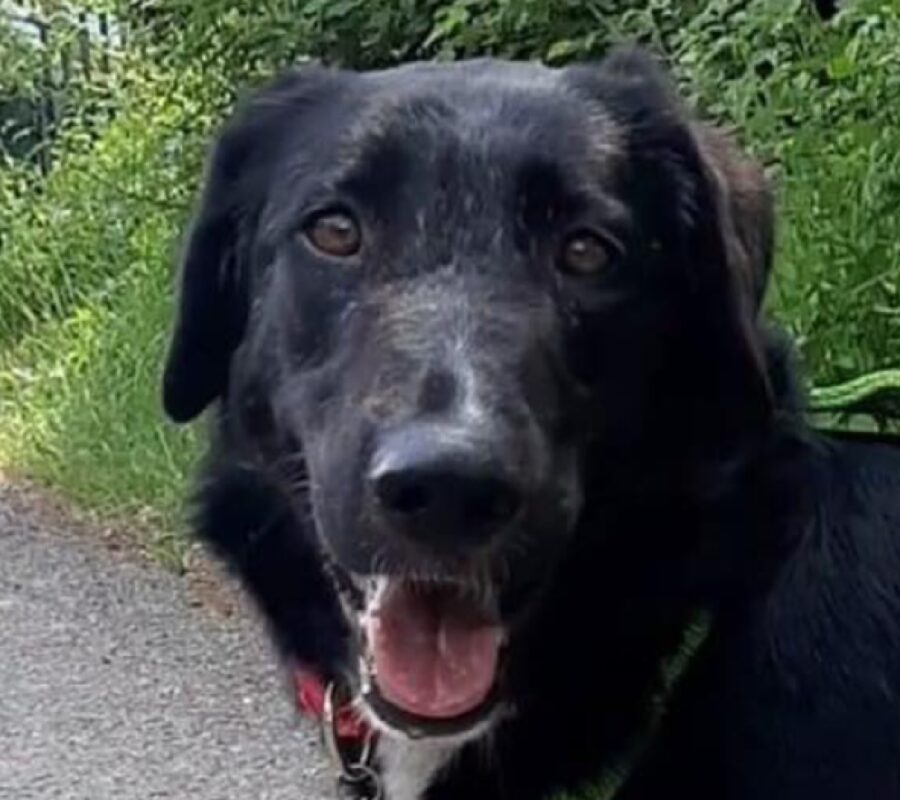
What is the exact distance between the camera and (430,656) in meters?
3.19

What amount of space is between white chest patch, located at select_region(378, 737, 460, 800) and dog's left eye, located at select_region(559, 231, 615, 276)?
614 mm

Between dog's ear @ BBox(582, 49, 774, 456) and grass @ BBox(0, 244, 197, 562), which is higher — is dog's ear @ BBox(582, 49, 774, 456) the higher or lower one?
the higher one

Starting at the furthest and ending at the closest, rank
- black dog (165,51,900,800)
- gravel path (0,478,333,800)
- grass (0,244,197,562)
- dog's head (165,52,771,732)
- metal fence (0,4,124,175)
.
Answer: metal fence (0,4,124,175)
grass (0,244,197,562)
gravel path (0,478,333,800)
black dog (165,51,900,800)
dog's head (165,52,771,732)

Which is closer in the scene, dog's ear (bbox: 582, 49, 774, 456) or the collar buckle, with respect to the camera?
dog's ear (bbox: 582, 49, 774, 456)

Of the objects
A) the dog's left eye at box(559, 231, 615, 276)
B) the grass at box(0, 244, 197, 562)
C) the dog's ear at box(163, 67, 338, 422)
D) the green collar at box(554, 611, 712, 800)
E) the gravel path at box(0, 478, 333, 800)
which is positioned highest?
the dog's left eye at box(559, 231, 615, 276)

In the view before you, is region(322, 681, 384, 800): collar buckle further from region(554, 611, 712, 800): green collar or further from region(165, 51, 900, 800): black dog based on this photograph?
region(554, 611, 712, 800): green collar

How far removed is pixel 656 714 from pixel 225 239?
864mm

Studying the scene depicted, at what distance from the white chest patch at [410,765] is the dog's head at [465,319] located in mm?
160

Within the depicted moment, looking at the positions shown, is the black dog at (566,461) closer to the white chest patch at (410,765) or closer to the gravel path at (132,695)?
the white chest patch at (410,765)

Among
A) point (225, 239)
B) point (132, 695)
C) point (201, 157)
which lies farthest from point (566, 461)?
point (201, 157)

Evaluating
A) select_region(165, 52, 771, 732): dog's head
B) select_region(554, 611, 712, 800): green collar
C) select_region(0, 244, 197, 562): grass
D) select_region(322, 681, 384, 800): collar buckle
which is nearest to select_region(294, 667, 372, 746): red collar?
select_region(322, 681, 384, 800): collar buckle

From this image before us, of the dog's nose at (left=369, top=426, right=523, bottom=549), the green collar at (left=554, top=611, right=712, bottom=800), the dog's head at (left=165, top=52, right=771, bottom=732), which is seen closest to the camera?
the dog's nose at (left=369, top=426, right=523, bottom=549)

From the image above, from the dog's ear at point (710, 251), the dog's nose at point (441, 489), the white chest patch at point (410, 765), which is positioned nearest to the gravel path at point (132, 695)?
the white chest patch at point (410, 765)

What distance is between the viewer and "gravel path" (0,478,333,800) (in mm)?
5570
